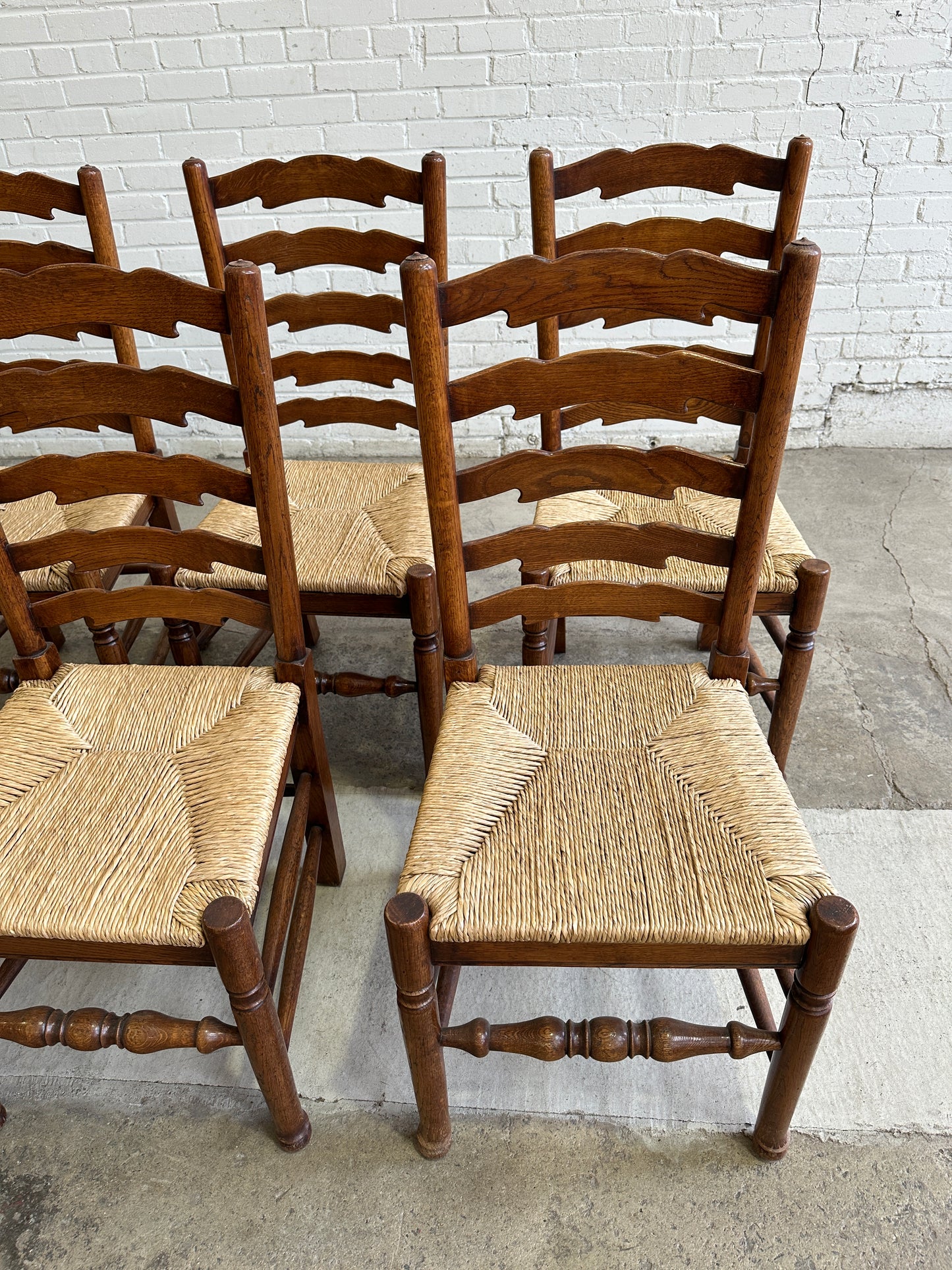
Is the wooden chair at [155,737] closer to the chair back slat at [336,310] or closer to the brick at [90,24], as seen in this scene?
the chair back slat at [336,310]

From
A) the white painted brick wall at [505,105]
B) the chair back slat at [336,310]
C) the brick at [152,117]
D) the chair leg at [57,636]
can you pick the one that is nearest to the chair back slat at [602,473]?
the chair back slat at [336,310]

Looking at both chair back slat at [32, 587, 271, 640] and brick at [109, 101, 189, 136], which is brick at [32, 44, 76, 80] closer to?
brick at [109, 101, 189, 136]

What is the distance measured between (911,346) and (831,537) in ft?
2.45

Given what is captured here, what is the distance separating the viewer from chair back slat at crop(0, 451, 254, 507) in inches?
44.1

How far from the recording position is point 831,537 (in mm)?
2395

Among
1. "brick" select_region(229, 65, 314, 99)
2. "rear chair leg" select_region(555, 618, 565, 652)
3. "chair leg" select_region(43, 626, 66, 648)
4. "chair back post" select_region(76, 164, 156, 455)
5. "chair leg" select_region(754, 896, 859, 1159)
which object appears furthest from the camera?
"brick" select_region(229, 65, 314, 99)

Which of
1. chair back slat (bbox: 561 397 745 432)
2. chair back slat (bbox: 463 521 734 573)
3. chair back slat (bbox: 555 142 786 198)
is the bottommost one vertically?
chair back slat (bbox: 463 521 734 573)

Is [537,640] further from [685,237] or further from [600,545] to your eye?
[685,237]

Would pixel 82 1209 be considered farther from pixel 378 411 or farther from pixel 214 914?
pixel 378 411

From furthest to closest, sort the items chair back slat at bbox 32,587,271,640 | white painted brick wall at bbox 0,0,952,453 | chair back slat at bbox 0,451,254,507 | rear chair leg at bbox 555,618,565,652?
white painted brick wall at bbox 0,0,952,453 < rear chair leg at bbox 555,618,565,652 < chair back slat at bbox 32,587,271,640 < chair back slat at bbox 0,451,254,507

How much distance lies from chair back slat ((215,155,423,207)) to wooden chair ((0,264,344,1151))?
26.0 inches

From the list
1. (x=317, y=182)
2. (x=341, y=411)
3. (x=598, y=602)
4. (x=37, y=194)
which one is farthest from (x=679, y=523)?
(x=37, y=194)

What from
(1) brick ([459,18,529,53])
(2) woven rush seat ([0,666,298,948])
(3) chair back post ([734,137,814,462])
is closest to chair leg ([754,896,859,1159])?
(2) woven rush seat ([0,666,298,948])

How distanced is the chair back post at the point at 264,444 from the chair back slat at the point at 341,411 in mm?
488
